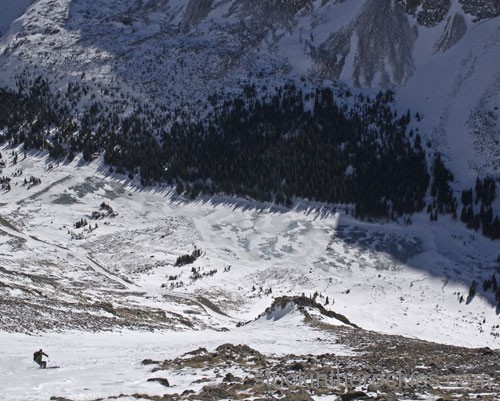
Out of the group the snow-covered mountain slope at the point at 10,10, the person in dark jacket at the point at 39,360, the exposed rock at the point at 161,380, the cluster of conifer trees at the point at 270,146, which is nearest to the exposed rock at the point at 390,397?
the exposed rock at the point at 161,380

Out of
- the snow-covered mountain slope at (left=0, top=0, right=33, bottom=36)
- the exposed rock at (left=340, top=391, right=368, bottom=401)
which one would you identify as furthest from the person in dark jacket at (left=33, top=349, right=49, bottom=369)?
the snow-covered mountain slope at (left=0, top=0, right=33, bottom=36)

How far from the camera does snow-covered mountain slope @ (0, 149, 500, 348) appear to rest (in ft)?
139

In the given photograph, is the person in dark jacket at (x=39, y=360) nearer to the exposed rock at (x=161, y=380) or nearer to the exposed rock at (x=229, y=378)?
the exposed rock at (x=161, y=380)

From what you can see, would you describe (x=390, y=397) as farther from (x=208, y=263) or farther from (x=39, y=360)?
(x=208, y=263)

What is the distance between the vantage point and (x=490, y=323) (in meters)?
56.1

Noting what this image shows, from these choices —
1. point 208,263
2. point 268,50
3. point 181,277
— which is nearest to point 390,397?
point 181,277

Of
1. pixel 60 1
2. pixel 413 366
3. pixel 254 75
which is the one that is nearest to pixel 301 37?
pixel 254 75

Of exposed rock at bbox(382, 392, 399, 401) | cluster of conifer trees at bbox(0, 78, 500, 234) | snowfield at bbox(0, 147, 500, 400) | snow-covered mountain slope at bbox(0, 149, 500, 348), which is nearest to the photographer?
exposed rock at bbox(382, 392, 399, 401)

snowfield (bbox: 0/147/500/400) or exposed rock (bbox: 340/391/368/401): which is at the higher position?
exposed rock (bbox: 340/391/368/401)

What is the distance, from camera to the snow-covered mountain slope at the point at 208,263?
139 ft

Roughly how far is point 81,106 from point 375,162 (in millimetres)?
53415

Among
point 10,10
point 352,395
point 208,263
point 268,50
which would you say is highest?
point 268,50

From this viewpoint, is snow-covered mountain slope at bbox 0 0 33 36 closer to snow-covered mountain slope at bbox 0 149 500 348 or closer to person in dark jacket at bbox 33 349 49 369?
snow-covered mountain slope at bbox 0 149 500 348

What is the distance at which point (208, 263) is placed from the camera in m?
68.4
